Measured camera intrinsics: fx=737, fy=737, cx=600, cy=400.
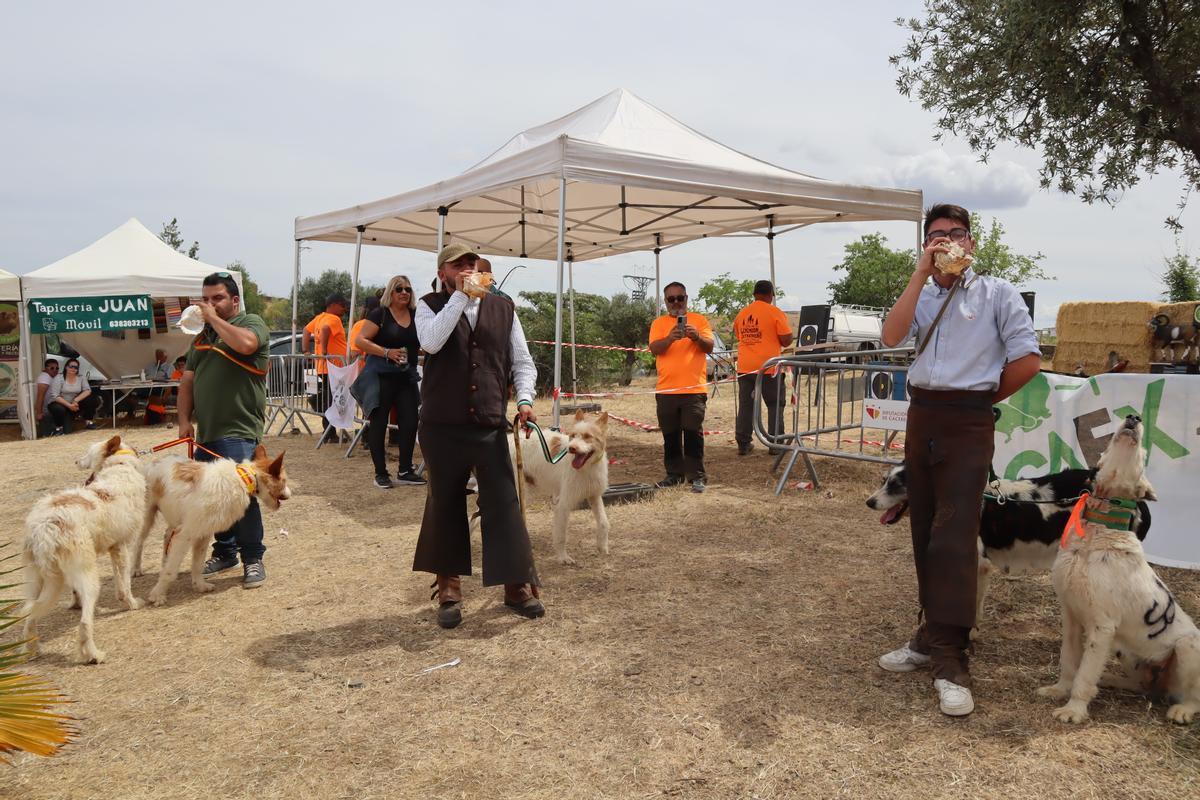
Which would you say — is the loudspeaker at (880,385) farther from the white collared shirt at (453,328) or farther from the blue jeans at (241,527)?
the blue jeans at (241,527)

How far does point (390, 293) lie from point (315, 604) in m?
4.02

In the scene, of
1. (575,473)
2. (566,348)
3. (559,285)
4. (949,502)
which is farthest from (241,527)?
(566,348)

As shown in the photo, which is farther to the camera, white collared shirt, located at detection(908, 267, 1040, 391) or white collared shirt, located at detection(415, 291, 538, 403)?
white collared shirt, located at detection(415, 291, 538, 403)

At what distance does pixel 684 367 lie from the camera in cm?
746

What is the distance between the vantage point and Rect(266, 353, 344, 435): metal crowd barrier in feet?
37.1

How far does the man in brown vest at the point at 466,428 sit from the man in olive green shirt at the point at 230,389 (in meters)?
1.50

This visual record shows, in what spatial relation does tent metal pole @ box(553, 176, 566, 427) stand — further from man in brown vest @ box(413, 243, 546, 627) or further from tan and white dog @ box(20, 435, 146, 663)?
tan and white dog @ box(20, 435, 146, 663)

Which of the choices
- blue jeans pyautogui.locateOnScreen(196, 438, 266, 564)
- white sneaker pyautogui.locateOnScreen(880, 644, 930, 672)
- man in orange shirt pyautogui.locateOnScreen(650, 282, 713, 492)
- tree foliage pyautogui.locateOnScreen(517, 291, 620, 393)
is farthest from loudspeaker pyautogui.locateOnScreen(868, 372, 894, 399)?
tree foliage pyautogui.locateOnScreen(517, 291, 620, 393)

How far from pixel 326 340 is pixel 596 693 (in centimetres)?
888

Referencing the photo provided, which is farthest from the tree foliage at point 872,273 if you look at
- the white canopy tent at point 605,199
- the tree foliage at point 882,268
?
the white canopy tent at point 605,199

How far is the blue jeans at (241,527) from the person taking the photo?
4934 mm

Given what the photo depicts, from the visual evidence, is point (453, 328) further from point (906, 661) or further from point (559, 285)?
point (559, 285)

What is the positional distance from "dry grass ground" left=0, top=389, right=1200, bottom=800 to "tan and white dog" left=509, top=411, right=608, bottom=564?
27 centimetres

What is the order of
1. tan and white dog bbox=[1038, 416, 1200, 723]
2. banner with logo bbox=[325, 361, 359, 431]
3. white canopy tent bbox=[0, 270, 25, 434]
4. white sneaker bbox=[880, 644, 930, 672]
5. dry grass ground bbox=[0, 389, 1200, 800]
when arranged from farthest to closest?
white canopy tent bbox=[0, 270, 25, 434] → banner with logo bbox=[325, 361, 359, 431] → white sneaker bbox=[880, 644, 930, 672] → tan and white dog bbox=[1038, 416, 1200, 723] → dry grass ground bbox=[0, 389, 1200, 800]
